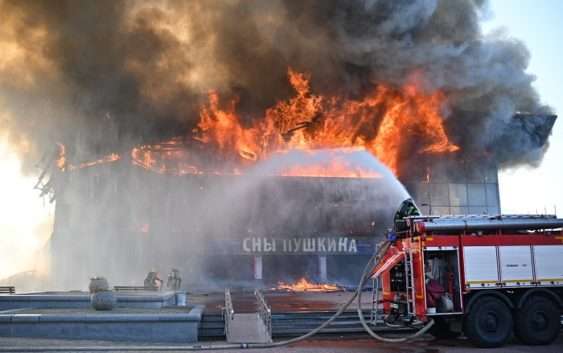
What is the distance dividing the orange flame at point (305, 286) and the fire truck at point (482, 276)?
21.0m

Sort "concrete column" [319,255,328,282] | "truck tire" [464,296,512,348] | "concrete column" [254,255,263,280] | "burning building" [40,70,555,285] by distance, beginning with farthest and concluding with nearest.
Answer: "concrete column" [319,255,328,282], "concrete column" [254,255,263,280], "burning building" [40,70,555,285], "truck tire" [464,296,512,348]

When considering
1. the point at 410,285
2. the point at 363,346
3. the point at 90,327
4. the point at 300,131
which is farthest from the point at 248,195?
the point at 410,285

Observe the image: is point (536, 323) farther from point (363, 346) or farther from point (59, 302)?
point (59, 302)

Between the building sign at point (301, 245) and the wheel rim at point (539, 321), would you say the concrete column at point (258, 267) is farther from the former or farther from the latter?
the wheel rim at point (539, 321)

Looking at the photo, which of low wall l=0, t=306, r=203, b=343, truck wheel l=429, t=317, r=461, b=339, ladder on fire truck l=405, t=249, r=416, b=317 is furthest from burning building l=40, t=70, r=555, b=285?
ladder on fire truck l=405, t=249, r=416, b=317

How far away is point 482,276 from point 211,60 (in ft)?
82.1

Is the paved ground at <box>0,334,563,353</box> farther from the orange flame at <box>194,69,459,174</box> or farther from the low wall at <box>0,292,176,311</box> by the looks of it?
the orange flame at <box>194,69,459,174</box>

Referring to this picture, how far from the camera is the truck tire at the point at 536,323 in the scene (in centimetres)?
1082

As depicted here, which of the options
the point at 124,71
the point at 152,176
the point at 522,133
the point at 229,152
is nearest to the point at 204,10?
the point at 124,71

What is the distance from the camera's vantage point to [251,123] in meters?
34.8

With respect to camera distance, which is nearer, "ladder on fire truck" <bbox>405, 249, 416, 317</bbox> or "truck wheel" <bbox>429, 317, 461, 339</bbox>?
"ladder on fire truck" <bbox>405, 249, 416, 317</bbox>

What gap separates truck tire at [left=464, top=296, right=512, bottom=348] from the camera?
1059 centimetres

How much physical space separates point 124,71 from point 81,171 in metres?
8.21

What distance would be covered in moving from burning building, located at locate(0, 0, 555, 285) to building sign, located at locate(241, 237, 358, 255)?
0.11 metres
